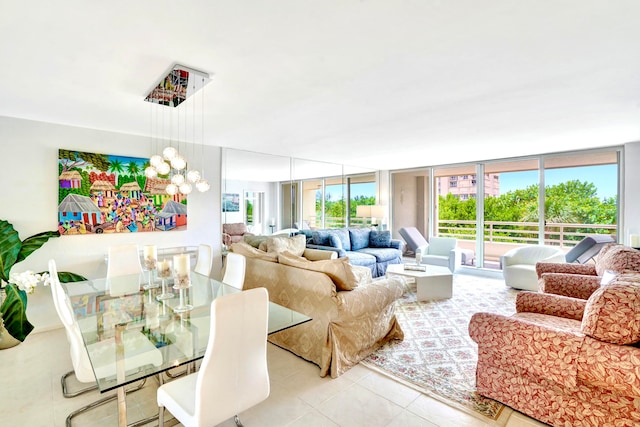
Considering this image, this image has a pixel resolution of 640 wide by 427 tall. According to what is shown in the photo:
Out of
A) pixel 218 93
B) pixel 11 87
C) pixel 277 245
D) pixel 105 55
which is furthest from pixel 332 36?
pixel 277 245

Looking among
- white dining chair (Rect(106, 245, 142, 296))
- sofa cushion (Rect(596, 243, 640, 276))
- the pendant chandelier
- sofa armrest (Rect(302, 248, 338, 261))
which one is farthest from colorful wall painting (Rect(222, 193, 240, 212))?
sofa cushion (Rect(596, 243, 640, 276))

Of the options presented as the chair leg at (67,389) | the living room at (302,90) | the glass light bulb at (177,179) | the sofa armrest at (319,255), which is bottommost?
the chair leg at (67,389)

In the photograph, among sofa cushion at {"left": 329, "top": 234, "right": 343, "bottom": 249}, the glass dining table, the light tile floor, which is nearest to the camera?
the glass dining table

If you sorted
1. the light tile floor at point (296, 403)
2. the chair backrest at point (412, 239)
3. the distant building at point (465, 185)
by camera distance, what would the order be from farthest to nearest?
the chair backrest at point (412, 239) → the distant building at point (465, 185) → the light tile floor at point (296, 403)

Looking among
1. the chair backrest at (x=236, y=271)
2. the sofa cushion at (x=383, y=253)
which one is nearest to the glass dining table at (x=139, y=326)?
the chair backrest at (x=236, y=271)

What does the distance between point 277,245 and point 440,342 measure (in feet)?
7.90

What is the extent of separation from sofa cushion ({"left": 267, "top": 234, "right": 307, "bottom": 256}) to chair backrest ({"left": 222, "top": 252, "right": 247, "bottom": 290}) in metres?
1.19

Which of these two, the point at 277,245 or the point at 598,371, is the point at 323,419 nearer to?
the point at 598,371

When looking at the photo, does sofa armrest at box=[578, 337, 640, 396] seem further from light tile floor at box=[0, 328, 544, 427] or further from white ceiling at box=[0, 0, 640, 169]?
white ceiling at box=[0, 0, 640, 169]

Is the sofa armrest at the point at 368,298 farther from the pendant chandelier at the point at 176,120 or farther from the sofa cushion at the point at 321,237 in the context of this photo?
the sofa cushion at the point at 321,237

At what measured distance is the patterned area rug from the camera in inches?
85.0

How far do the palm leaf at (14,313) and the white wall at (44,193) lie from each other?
48 centimetres

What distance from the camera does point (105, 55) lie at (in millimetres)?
2035

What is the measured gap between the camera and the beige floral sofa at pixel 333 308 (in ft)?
8.10
